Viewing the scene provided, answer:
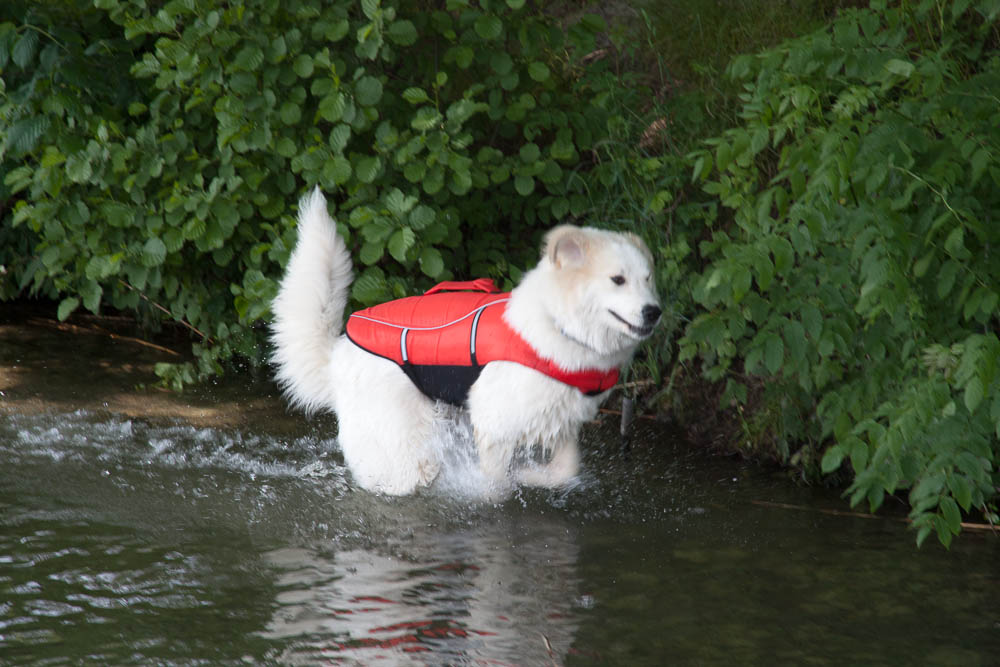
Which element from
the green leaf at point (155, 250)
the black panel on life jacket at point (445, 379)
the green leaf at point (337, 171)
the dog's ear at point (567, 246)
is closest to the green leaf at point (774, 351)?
the dog's ear at point (567, 246)

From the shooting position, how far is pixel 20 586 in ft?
10.5

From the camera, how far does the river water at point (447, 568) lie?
2.94 meters

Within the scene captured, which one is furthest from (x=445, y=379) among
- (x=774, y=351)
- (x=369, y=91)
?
(x=369, y=91)

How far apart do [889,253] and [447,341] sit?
1730 mm

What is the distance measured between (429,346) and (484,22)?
1.82m

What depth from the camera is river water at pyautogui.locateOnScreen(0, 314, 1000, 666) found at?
2943 millimetres

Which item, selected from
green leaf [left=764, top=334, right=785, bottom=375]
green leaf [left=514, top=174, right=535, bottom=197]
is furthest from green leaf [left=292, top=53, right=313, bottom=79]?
green leaf [left=764, top=334, right=785, bottom=375]

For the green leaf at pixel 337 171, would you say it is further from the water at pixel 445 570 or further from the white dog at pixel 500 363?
the water at pixel 445 570

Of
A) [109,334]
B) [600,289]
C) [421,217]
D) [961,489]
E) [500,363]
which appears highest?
[421,217]

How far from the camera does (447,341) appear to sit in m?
3.88

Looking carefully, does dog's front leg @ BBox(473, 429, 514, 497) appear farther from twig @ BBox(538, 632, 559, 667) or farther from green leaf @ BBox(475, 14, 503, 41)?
green leaf @ BBox(475, 14, 503, 41)

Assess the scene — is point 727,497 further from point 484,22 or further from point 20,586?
point 20,586

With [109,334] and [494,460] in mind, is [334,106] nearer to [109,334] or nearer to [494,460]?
[494,460]

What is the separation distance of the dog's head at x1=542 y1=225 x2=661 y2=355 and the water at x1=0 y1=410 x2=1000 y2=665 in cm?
85
